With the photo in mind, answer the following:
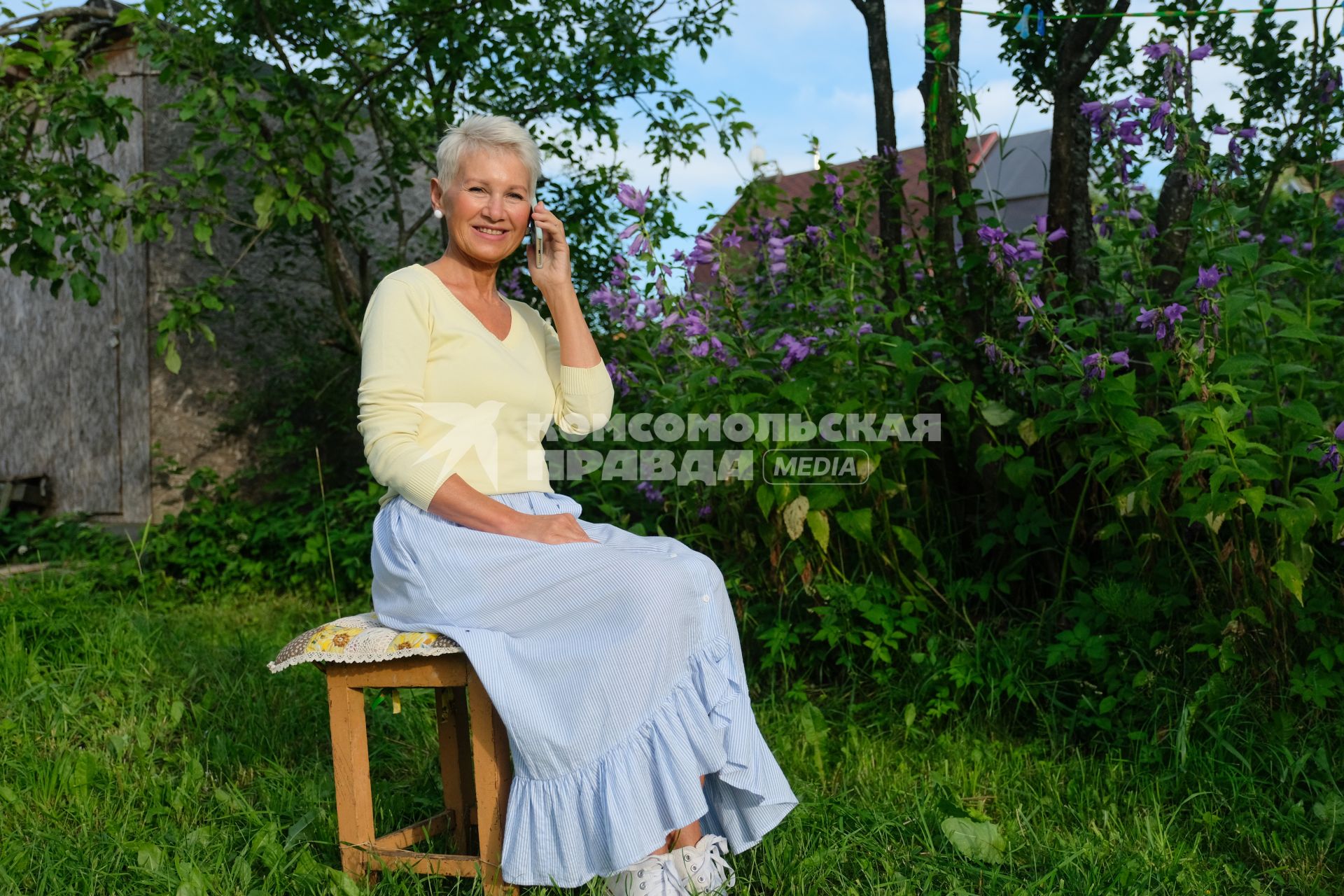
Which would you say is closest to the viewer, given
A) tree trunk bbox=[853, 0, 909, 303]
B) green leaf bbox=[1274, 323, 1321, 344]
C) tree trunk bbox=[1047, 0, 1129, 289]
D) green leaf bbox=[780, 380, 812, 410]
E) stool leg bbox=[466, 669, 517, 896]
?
stool leg bbox=[466, 669, 517, 896]

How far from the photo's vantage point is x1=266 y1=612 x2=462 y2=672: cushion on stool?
1916 millimetres

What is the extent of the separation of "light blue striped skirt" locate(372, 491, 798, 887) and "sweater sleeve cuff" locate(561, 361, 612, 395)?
19.2 inches

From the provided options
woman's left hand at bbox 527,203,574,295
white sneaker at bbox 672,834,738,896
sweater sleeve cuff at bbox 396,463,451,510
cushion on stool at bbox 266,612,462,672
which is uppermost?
woman's left hand at bbox 527,203,574,295

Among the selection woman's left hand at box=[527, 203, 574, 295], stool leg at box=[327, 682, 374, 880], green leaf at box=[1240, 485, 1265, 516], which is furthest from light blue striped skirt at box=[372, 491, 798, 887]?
green leaf at box=[1240, 485, 1265, 516]

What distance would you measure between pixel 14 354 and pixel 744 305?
17.5 ft

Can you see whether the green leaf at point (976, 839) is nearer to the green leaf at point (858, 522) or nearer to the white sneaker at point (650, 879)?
the white sneaker at point (650, 879)

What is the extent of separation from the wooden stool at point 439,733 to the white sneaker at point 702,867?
0.31m

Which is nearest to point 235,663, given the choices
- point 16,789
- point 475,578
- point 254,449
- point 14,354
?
point 16,789

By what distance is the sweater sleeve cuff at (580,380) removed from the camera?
2.33 m

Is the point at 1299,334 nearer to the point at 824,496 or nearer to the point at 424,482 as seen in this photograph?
the point at 824,496

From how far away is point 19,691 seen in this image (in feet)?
10.6

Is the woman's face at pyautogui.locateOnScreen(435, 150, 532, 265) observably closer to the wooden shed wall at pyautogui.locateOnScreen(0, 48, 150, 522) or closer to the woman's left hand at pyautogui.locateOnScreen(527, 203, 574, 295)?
the woman's left hand at pyautogui.locateOnScreen(527, 203, 574, 295)

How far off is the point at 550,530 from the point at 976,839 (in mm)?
1061

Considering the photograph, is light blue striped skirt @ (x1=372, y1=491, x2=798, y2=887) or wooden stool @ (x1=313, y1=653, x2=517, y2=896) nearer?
light blue striped skirt @ (x1=372, y1=491, x2=798, y2=887)
